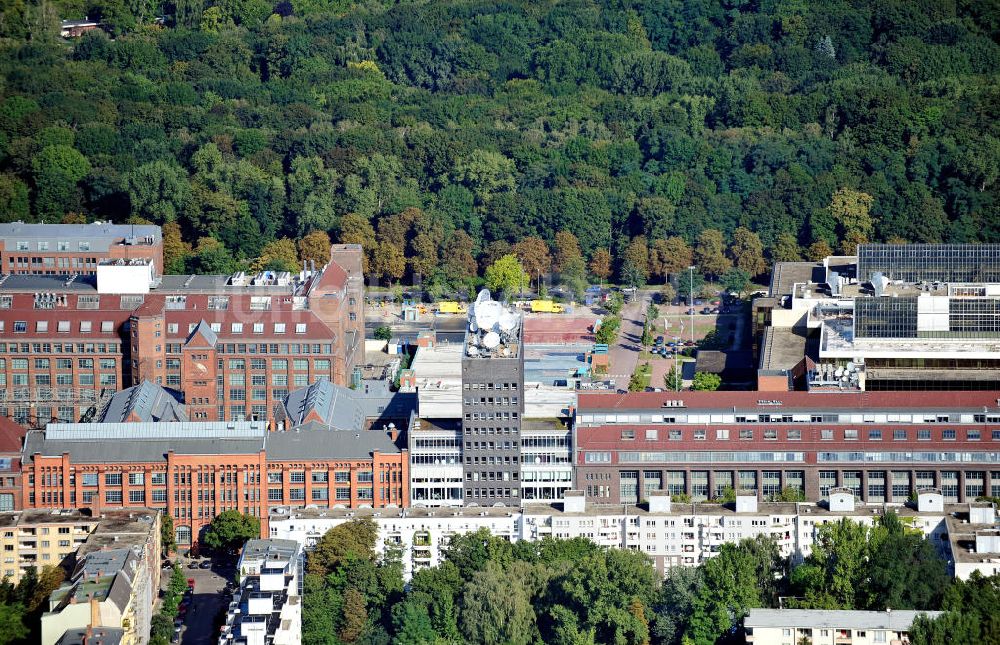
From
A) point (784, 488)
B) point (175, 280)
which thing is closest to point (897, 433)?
point (784, 488)

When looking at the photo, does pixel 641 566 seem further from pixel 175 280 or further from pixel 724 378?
pixel 175 280

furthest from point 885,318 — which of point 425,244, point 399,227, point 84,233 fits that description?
point 399,227

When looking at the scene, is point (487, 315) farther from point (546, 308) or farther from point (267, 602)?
point (546, 308)

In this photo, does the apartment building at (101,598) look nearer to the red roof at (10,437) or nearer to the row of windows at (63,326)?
the red roof at (10,437)

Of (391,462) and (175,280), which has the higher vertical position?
(175,280)

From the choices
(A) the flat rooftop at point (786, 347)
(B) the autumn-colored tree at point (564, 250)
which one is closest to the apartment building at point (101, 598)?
(A) the flat rooftop at point (786, 347)

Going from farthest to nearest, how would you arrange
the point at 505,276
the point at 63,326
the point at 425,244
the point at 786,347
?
the point at 425,244 < the point at 505,276 < the point at 63,326 < the point at 786,347
